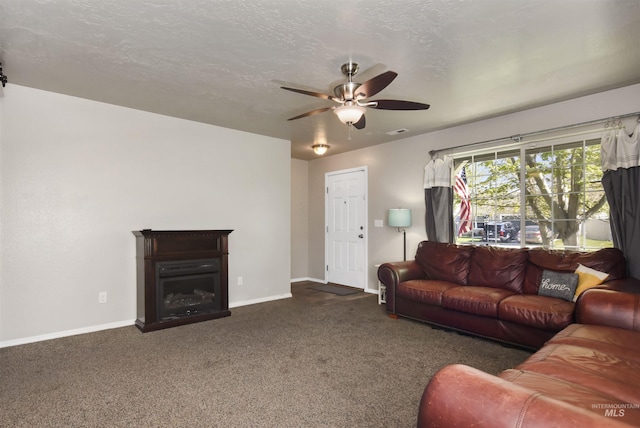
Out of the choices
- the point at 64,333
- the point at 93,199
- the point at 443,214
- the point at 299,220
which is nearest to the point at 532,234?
the point at 443,214

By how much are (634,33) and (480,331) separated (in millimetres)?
2695

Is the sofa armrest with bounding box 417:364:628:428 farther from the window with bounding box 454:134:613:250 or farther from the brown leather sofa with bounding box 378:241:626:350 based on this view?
the window with bounding box 454:134:613:250

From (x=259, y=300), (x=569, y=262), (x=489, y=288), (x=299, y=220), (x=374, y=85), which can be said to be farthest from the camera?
(x=299, y=220)

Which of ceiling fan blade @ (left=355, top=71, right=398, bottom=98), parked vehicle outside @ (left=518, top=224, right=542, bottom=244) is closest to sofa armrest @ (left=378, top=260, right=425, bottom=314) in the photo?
parked vehicle outside @ (left=518, top=224, right=542, bottom=244)

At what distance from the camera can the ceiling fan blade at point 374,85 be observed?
2.41 metres

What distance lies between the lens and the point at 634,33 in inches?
95.1

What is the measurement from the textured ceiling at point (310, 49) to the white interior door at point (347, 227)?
2495 millimetres

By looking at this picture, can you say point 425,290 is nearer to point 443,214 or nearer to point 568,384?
point 443,214

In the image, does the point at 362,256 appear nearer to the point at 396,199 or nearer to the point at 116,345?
the point at 396,199

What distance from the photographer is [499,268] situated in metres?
3.78

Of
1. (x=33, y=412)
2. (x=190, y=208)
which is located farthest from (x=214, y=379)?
(x=190, y=208)

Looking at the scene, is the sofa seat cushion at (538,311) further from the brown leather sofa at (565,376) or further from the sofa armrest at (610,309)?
the sofa armrest at (610,309)

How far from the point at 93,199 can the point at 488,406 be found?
4.12 meters

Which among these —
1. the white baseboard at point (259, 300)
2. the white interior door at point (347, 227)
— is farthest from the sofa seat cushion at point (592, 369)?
the white interior door at point (347, 227)
